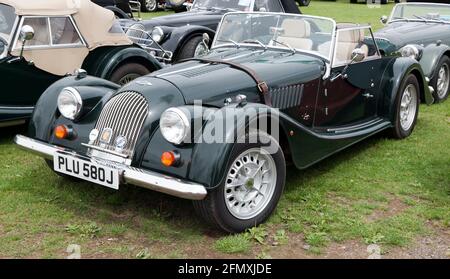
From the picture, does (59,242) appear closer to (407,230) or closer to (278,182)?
(278,182)

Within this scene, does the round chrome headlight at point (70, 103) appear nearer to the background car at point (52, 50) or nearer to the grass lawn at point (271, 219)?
the grass lawn at point (271, 219)

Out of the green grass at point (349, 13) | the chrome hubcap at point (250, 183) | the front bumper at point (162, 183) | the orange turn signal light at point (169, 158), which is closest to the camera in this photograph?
the front bumper at point (162, 183)

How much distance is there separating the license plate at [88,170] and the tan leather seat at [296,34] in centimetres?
228

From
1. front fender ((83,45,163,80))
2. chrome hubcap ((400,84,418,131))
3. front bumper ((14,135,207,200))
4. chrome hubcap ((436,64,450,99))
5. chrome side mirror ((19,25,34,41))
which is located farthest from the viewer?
chrome hubcap ((436,64,450,99))

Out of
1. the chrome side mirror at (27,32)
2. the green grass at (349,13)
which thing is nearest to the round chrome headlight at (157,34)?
the chrome side mirror at (27,32)

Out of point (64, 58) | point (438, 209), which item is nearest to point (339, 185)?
point (438, 209)

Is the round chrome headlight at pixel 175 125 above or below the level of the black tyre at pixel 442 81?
above

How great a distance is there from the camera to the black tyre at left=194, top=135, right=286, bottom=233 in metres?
3.53

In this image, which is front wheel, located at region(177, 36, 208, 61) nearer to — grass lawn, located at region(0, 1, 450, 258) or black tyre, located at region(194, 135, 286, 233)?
grass lawn, located at region(0, 1, 450, 258)

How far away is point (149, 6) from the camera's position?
21.1 metres

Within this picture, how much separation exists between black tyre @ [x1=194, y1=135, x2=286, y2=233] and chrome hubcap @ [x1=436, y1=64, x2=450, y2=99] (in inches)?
195

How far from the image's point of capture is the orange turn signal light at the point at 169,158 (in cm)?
349

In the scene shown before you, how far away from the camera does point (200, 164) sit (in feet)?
11.3

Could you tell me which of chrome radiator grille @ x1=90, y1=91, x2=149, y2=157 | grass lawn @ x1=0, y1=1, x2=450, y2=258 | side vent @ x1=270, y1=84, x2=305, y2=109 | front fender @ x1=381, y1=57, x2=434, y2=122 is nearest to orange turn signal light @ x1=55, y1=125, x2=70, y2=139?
chrome radiator grille @ x1=90, y1=91, x2=149, y2=157
